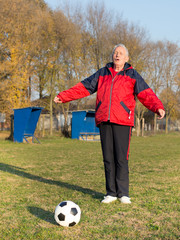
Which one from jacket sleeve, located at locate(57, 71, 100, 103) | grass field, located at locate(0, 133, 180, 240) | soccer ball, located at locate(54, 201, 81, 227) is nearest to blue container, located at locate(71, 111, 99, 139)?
grass field, located at locate(0, 133, 180, 240)

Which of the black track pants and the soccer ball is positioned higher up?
the black track pants

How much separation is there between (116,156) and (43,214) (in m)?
1.30

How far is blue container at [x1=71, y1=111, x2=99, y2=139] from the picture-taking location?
2142 cm

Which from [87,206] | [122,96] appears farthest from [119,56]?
[87,206]

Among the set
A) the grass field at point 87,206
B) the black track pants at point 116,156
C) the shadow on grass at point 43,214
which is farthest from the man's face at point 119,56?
the shadow on grass at point 43,214

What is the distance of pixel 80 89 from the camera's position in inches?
167

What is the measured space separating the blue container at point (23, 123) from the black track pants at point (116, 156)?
40.0 ft

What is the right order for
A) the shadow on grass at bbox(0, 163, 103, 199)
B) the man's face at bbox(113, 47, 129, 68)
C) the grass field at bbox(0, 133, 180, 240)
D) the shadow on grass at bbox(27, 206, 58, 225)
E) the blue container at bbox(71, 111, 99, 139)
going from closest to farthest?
the grass field at bbox(0, 133, 180, 240), the shadow on grass at bbox(27, 206, 58, 225), the man's face at bbox(113, 47, 129, 68), the shadow on grass at bbox(0, 163, 103, 199), the blue container at bbox(71, 111, 99, 139)

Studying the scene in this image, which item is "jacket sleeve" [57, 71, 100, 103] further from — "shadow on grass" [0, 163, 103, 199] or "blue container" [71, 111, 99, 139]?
"blue container" [71, 111, 99, 139]

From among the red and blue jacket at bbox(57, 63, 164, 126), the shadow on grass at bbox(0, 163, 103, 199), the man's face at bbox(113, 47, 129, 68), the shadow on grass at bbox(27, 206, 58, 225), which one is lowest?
the shadow on grass at bbox(0, 163, 103, 199)

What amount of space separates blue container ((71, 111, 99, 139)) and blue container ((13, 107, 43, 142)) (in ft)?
17.8

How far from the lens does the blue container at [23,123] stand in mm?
15867

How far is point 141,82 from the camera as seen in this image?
398 cm

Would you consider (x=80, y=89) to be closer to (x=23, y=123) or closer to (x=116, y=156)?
(x=116, y=156)
